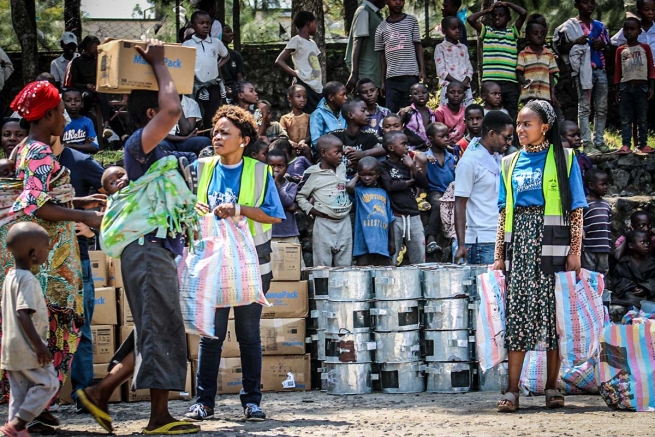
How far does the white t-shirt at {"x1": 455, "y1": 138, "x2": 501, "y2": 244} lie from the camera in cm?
895

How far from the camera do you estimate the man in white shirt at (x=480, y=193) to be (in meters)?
8.88

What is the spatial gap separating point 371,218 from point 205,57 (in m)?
4.20

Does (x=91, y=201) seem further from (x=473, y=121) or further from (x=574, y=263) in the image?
(x=473, y=121)

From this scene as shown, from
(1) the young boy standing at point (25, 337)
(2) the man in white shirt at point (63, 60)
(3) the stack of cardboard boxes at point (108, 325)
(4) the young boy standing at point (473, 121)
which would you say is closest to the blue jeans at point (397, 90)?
(4) the young boy standing at point (473, 121)

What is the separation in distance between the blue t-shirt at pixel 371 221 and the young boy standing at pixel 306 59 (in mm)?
3466

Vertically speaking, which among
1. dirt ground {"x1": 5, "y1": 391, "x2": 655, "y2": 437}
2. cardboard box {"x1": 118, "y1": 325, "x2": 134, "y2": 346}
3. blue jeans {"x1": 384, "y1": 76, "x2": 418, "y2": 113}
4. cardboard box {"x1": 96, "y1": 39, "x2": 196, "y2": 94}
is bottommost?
dirt ground {"x1": 5, "y1": 391, "x2": 655, "y2": 437}

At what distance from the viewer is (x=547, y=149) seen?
281 inches

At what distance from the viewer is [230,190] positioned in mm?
6664

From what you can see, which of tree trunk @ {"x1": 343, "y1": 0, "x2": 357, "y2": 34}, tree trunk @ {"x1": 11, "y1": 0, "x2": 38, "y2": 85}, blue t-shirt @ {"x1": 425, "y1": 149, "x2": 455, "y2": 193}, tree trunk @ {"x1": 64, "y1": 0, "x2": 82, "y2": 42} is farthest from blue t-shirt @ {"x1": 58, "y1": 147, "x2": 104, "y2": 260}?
tree trunk @ {"x1": 343, "y1": 0, "x2": 357, "y2": 34}

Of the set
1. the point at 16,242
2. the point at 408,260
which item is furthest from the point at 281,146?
the point at 16,242

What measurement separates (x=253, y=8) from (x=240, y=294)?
17.3 meters

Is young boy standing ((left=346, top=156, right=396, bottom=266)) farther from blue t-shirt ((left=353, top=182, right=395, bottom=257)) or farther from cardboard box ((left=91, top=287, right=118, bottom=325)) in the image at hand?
cardboard box ((left=91, top=287, right=118, bottom=325))

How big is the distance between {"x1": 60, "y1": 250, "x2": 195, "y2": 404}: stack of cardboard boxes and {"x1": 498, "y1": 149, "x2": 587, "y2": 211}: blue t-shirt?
10.2 ft

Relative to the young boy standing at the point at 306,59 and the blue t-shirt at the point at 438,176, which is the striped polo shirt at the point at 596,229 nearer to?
the blue t-shirt at the point at 438,176
